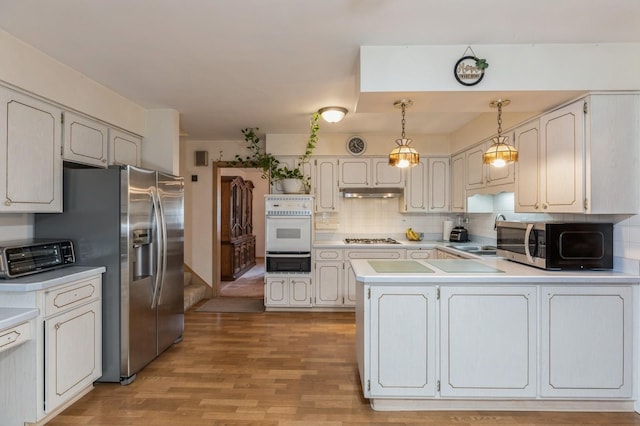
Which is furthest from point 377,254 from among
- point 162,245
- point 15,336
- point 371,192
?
point 15,336

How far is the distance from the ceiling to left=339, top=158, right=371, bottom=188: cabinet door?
185 centimetres

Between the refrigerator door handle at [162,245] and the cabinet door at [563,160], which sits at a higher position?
the cabinet door at [563,160]

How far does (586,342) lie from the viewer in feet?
7.72

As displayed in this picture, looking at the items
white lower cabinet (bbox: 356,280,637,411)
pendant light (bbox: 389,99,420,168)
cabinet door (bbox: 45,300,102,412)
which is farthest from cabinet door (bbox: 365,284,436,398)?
cabinet door (bbox: 45,300,102,412)

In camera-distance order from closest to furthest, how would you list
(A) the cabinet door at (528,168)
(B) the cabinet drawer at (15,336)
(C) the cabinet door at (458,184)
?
(B) the cabinet drawer at (15,336) → (A) the cabinet door at (528,168) → (C) the cabinet door at (458,184)

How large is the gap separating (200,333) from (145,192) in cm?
178

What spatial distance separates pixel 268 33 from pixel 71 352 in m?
2.48

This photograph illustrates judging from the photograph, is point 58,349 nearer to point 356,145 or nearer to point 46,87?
point 46,87

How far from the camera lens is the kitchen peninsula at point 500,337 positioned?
235cm

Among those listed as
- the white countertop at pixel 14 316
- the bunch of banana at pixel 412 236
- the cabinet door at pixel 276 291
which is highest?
the bunch of banana at pixel 412 236

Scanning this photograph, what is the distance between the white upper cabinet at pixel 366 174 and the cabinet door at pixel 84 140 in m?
2.90

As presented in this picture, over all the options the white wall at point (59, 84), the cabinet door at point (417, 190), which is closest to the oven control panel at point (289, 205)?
the cabinet door at point (417, 190)

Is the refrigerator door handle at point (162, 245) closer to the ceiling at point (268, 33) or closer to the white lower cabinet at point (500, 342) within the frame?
the ceiling at point (268, 33)

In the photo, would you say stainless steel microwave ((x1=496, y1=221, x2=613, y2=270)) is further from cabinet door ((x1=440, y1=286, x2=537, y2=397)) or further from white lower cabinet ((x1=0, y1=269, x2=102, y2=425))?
white lower cabinet ((x1=0, y1=269, x2=102, y2=425))
